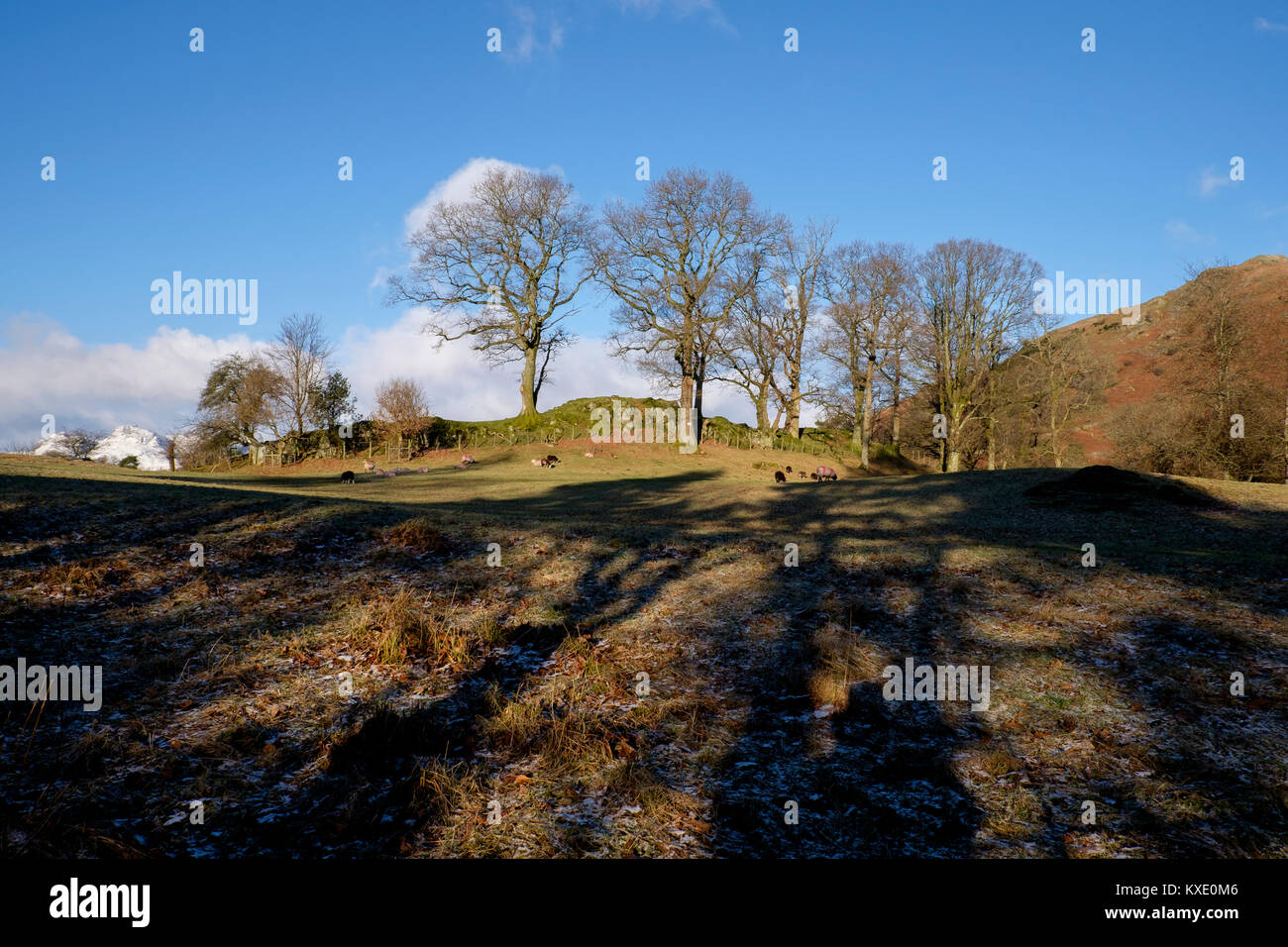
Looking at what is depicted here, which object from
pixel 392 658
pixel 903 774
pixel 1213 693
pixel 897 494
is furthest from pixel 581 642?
pixel 897 494

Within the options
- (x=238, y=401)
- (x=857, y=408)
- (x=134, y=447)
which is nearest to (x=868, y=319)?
(x=857, y=408)

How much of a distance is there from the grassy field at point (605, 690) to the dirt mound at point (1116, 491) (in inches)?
330

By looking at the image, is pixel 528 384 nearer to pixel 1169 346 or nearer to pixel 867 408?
pixel 867 408

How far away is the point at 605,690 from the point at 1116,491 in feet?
71.6

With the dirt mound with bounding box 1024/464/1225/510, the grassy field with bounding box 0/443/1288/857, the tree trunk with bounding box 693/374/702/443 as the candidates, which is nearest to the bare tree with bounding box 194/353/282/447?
the tree trunk with bounding box 693/374/702/443

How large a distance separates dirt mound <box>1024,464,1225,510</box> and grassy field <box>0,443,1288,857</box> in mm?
8370

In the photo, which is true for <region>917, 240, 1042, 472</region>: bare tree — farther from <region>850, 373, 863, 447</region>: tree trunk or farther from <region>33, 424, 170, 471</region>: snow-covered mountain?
<region>33, 424, 170, 471</region>: snow-covered mountain

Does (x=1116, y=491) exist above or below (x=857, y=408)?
below

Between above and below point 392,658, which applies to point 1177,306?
above

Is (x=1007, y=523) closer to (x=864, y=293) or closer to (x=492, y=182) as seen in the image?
(x=864, y=293)

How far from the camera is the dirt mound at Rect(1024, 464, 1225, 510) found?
2133 cm

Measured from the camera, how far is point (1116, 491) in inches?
870
